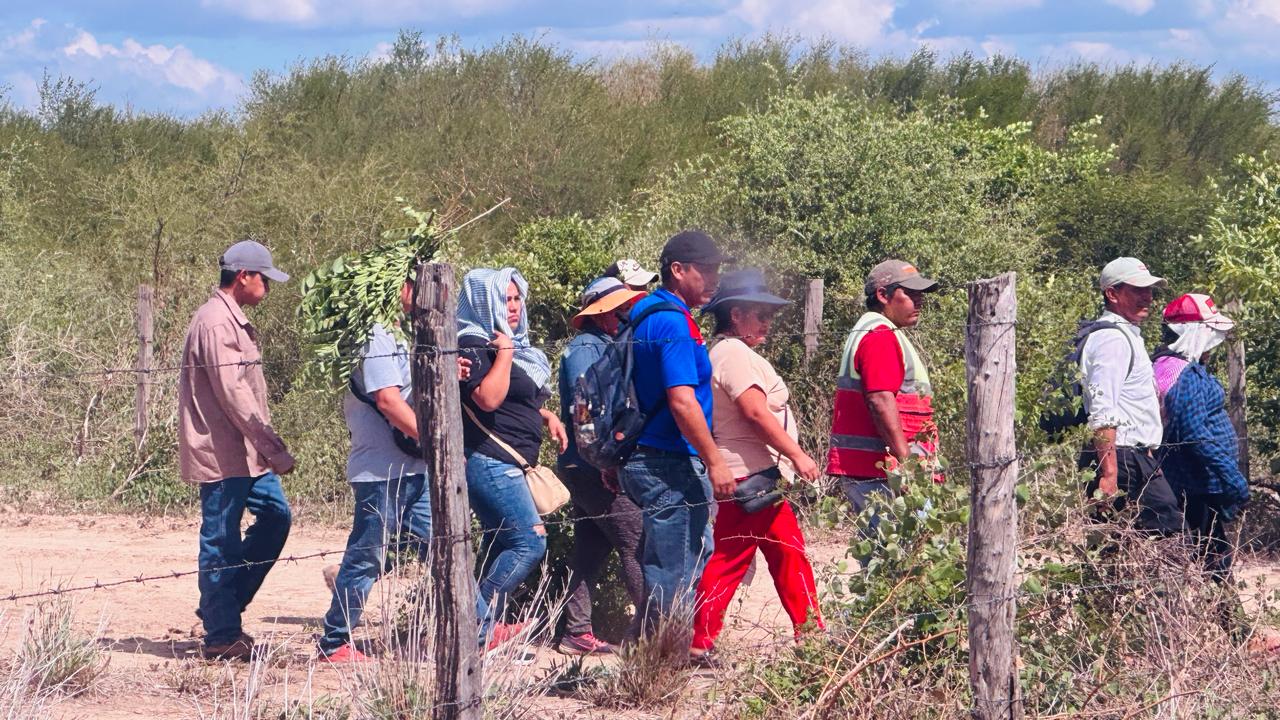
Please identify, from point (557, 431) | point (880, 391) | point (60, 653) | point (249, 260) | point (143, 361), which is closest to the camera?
point (60, 653)

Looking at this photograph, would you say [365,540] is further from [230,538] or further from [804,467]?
[804,467]

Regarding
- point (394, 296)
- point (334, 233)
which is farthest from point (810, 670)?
point (334, 233)

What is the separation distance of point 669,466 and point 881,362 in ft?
2.99

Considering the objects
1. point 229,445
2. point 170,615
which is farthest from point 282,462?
point 170,615

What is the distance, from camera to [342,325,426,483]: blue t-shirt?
5.50 meters

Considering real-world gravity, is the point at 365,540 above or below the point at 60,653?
above

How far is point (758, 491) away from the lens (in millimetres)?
5645

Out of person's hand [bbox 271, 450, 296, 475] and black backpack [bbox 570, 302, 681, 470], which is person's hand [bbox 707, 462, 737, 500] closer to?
black backpack [bbox 570, 302, 681, 470]

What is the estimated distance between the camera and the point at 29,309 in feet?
43.0

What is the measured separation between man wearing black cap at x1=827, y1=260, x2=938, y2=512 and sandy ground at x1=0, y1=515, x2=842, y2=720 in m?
0.67

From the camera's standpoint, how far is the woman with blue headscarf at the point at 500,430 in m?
5.47

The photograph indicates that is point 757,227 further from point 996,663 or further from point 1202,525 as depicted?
point 996,663

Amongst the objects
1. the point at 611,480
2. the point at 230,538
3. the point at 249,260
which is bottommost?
the point at 230,538

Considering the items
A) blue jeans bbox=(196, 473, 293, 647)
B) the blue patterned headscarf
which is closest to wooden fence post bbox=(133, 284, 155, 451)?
blue jeans bbox=(196, 473, 293, 647)
